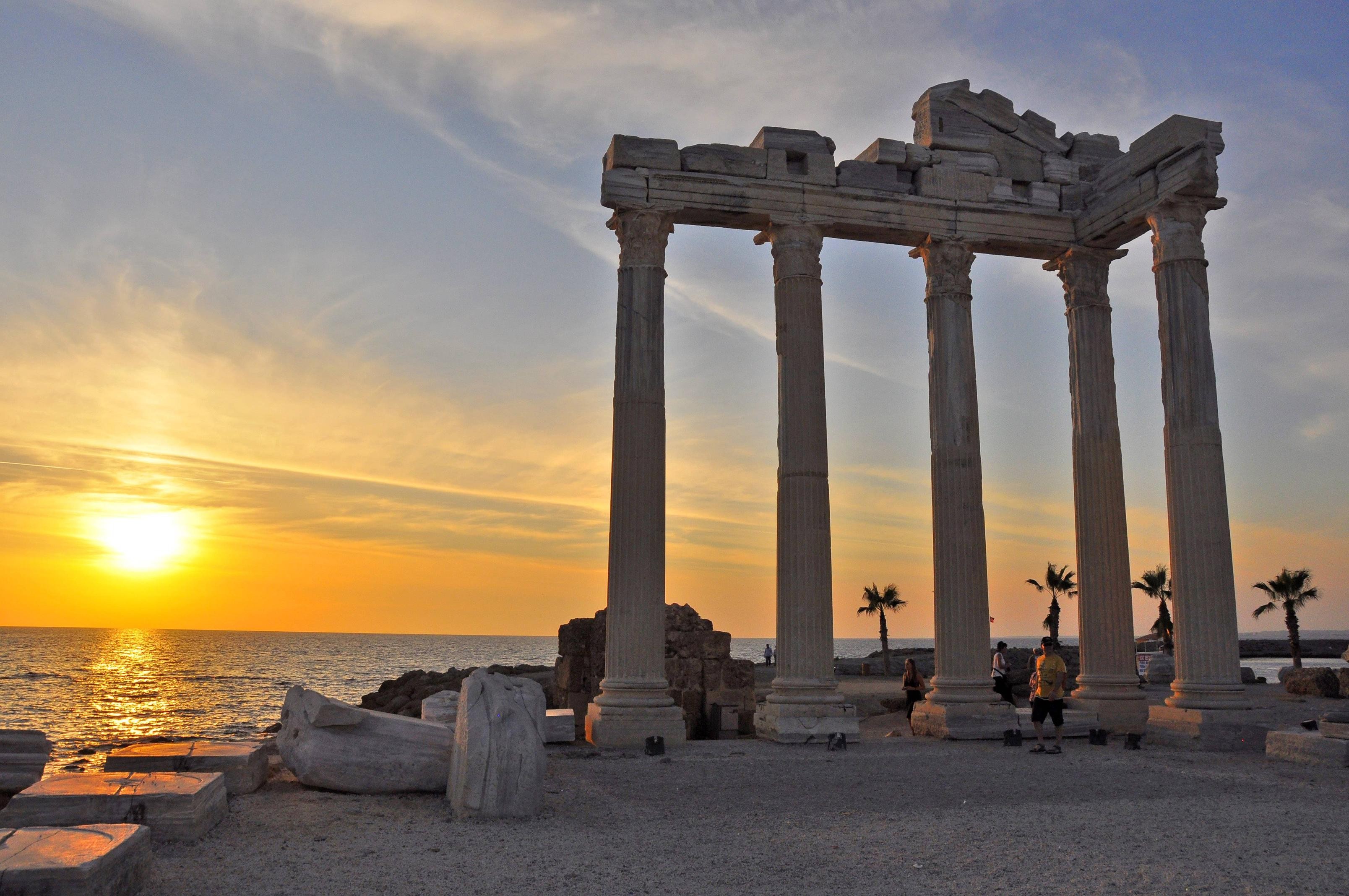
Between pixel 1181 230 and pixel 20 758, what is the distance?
1831 centimetres

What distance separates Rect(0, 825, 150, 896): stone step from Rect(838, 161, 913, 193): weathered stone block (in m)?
15.4

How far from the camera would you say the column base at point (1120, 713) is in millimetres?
18203

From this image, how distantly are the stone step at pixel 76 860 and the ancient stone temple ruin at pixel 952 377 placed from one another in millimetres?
9303

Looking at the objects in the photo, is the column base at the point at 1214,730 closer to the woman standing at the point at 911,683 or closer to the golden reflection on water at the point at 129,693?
the woman standing at the point at 911,683

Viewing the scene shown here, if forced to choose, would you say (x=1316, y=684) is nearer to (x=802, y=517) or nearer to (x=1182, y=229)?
(x=1182, y=229)

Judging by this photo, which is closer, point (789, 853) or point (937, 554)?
point (789, 853)

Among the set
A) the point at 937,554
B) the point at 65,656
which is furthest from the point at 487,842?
the point at 65,656

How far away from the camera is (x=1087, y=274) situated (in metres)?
19.9

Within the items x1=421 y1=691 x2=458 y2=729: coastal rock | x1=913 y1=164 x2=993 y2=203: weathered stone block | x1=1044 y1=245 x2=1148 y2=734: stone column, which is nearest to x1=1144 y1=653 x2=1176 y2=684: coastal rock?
x1=1044 y1=245 x2=1148 y2=734: stone column

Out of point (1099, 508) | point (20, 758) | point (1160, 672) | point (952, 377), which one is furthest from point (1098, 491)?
point (1160, 672)

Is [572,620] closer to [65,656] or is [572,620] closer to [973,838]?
[973,838]

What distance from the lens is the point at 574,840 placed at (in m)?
8.90

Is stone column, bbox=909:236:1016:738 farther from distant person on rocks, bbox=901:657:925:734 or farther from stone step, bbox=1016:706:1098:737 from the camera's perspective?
distant person on rocks, bbox=901:657:925:734

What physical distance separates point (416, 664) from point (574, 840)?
11215 centimetres
